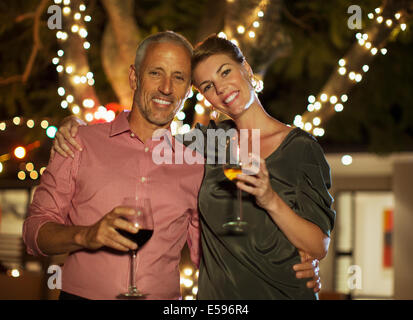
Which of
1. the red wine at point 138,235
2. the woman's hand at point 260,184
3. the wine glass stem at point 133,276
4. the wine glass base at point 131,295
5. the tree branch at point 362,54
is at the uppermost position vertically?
the tree branch at point 362,54

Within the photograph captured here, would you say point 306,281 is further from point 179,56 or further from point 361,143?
point 361,143

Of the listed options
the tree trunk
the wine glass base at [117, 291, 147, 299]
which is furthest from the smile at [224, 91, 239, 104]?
the tree trunk

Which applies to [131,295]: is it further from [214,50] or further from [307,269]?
[214,50]

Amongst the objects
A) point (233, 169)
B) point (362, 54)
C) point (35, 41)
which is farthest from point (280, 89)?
point (233, 169)

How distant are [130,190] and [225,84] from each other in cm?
64

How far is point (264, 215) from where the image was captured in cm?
243

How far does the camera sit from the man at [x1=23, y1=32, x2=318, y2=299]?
8.04ft

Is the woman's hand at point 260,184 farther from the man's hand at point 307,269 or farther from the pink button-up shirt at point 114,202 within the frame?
the pink button-up shirt at point 114,202

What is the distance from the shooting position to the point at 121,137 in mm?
2697

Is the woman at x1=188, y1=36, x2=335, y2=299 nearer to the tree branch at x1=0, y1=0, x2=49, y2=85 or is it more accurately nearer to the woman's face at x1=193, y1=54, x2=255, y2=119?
the woman's face at x1=193, y1=54, x2=255, y2=119

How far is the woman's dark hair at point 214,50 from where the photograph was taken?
2.61 m

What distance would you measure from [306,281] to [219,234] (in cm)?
42

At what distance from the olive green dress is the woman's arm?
53 mm

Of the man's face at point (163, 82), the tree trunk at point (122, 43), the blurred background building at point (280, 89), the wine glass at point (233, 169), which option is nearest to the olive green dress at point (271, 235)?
the wine glass at point (233, 169)
